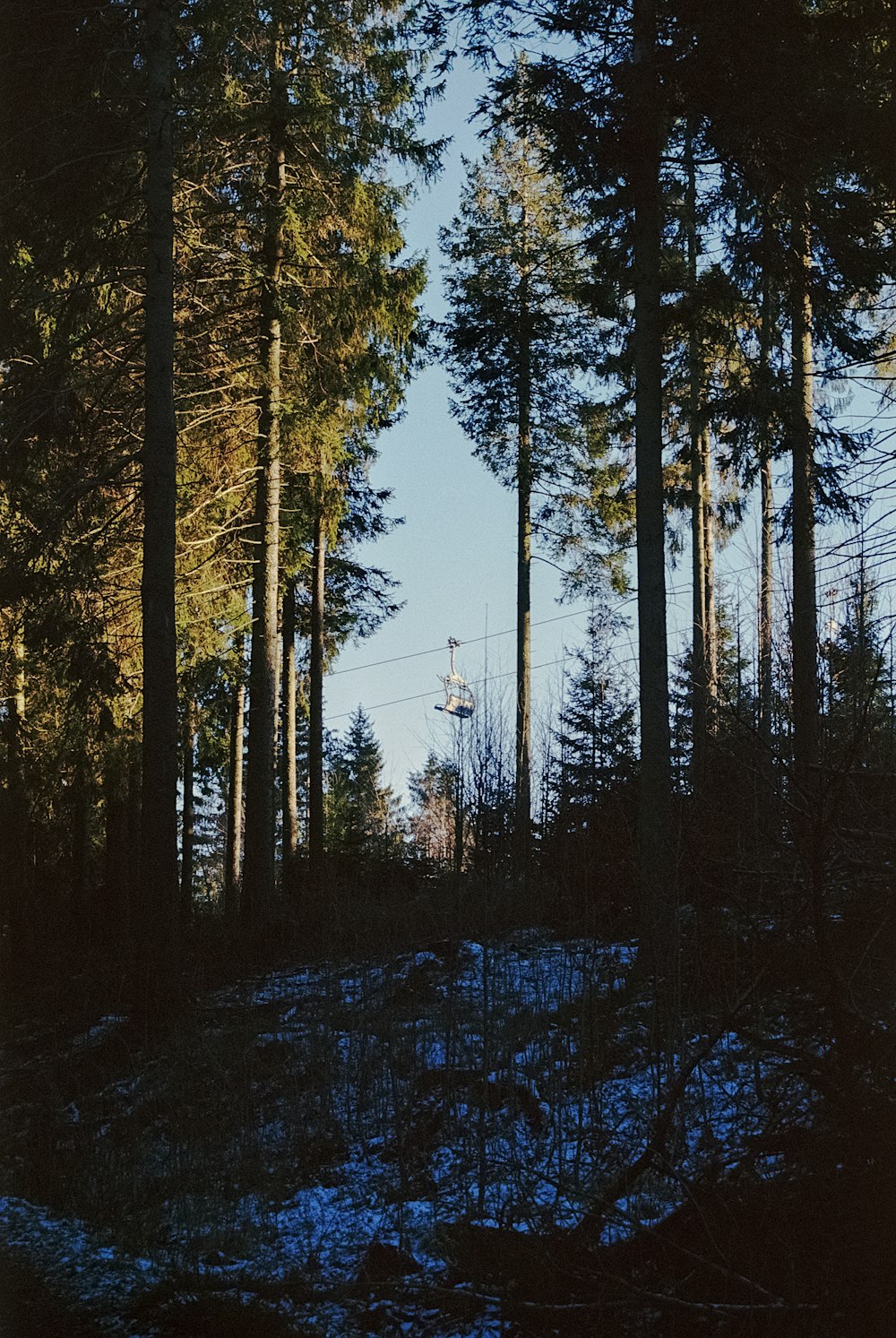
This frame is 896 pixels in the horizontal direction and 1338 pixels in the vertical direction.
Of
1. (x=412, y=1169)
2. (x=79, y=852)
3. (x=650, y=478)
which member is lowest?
(x=412, y=1169)

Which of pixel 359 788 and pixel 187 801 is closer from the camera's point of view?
pixel 187 801

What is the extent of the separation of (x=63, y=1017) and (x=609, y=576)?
1414 cm

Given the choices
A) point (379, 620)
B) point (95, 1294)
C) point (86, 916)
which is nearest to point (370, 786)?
point (379, 620)

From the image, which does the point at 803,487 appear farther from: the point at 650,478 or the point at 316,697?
the point at 316,697

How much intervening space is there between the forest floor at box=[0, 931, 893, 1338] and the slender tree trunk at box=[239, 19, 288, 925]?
15.2ft

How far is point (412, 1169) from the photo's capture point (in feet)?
20.2

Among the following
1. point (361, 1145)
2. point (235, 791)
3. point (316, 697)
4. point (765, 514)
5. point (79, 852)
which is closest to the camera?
point (361, 1145)

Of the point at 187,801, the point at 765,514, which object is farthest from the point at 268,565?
the point at 187,801

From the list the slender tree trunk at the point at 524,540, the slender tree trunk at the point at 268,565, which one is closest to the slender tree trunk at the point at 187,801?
the slender tree trunk at the point at 268,565

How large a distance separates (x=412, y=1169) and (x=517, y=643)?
14.8 metres

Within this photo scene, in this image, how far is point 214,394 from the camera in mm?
14961

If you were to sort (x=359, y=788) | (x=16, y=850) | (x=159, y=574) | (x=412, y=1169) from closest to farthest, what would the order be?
(x=412, y=1169) → (x=159, y=574) → (x=16, y=850) → (x=359, y=788)

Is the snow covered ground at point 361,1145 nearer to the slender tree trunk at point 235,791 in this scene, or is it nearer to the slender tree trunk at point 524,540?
the slender tree trunk at point 524,540

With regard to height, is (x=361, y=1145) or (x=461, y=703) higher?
(x=461, y=703)
